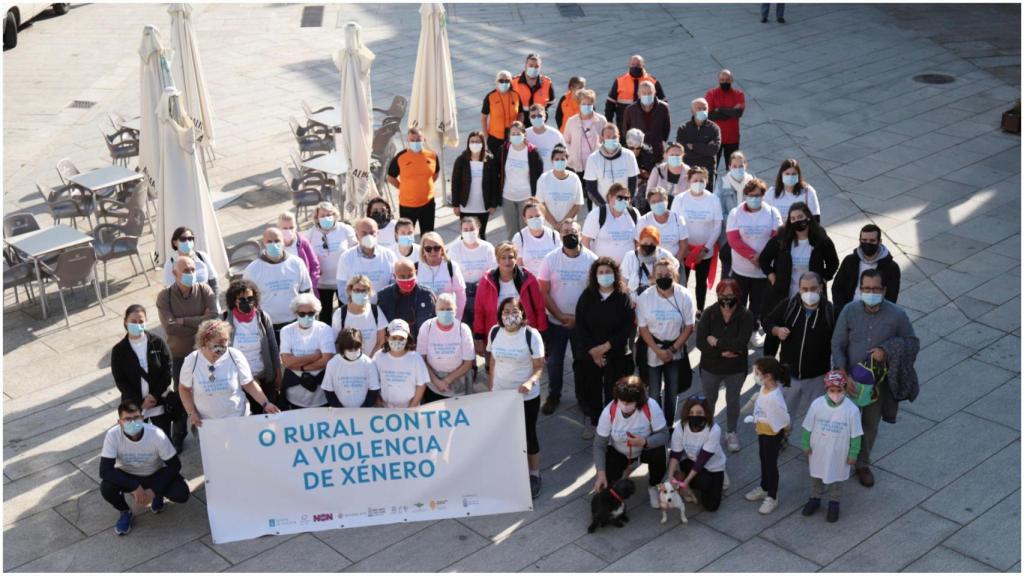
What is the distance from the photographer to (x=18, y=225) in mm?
15195

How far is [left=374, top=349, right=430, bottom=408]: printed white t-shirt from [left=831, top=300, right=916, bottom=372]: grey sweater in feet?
11.4

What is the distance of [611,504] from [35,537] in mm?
4676

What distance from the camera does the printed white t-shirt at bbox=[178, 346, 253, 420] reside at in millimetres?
10172

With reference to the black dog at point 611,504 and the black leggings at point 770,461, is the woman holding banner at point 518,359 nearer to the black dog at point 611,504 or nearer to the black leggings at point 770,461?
the black dog at point 611,504

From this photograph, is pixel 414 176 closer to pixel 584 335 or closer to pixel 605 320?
pixel 584 335

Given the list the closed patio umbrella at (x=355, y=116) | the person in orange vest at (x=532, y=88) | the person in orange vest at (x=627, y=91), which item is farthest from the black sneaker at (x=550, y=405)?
the person in orange vest at (x=532, y=88)

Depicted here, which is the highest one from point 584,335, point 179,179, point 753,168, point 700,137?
point 179,179

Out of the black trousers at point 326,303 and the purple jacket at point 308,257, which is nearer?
the purple jacket at point 308,257

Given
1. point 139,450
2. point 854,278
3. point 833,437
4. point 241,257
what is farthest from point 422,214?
point 833,437

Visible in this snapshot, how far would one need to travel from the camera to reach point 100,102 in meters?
23.4

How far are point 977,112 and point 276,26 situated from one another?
620 inches

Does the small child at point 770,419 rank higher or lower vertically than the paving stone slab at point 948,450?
higher

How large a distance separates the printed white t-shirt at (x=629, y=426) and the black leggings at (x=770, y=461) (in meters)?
0.82

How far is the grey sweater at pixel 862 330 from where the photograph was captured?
1035cm
